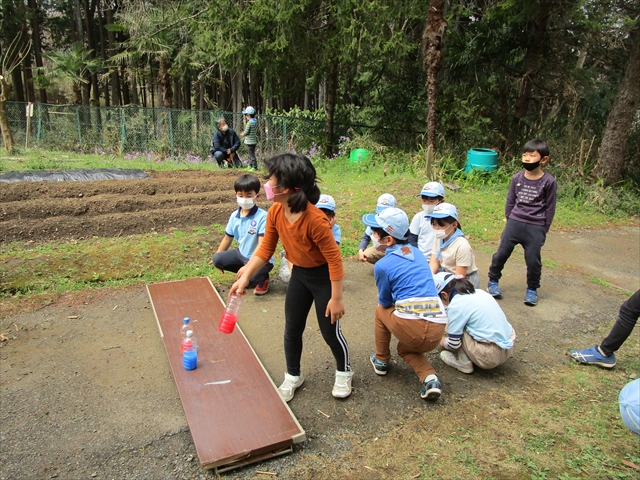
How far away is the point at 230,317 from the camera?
2.98 metres

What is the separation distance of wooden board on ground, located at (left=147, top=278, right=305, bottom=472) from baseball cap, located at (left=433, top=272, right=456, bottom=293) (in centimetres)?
156

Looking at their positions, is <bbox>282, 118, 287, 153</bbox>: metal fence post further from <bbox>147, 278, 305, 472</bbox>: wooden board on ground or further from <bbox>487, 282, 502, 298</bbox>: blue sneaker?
<bbox>147, 278, 305, 472</bbox>: wooden board on ground

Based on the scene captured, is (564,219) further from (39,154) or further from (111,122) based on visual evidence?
(39,154)

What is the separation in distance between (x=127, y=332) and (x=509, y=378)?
3260 millimetres

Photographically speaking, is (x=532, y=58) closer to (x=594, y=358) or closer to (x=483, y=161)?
(x=483, y=161)

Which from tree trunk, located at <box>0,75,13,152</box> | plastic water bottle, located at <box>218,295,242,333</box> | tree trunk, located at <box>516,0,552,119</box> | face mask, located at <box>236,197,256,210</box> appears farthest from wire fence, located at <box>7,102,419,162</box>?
plastic water bottle, located at <box>218,295,242,333</box>

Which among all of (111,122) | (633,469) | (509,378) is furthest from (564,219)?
(111,122)

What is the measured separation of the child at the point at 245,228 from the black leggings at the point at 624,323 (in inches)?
118

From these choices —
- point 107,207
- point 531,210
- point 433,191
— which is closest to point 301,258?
point 433,191

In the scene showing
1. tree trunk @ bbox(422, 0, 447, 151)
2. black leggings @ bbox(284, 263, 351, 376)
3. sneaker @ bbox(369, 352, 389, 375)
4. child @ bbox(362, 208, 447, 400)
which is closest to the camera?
black leggings @ bbox(284, 263, 351, 376)

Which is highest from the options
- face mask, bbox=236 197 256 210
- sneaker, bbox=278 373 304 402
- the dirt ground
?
face mask, bbox=236 197 256 210

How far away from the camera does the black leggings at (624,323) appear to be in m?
3.40

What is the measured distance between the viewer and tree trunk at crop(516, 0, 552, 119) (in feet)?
37.7

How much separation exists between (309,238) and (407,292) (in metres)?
0.79
